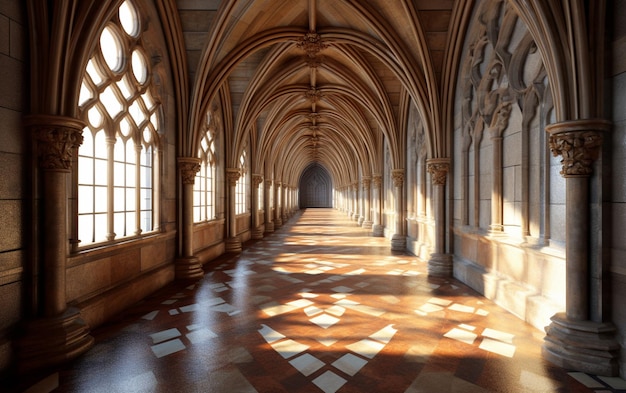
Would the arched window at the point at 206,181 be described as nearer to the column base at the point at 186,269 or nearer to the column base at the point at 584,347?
the column base at the point at 186,269

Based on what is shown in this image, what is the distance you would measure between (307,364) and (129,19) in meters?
5.90

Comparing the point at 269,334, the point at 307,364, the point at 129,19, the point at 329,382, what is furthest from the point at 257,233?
the point at 329,382

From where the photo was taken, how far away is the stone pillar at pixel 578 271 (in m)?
3.12

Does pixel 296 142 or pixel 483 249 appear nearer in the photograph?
pixel 483 249

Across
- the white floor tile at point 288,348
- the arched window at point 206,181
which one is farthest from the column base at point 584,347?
the arched window at point 206,181

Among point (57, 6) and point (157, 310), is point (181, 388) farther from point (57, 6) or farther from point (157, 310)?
point (57, 6)

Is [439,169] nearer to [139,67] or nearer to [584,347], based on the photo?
[584,347]

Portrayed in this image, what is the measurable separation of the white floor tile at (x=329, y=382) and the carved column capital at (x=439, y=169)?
5.24 metres

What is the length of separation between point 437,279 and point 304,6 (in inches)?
276

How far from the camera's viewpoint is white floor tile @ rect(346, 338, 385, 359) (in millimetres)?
3412

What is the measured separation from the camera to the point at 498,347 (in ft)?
11.7

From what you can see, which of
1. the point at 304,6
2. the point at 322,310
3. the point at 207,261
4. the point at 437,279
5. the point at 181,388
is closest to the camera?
the point at 181,388

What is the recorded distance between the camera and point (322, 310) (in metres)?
4.77

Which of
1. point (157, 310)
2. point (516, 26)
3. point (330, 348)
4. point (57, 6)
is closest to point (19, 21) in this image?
point (57, 6)
